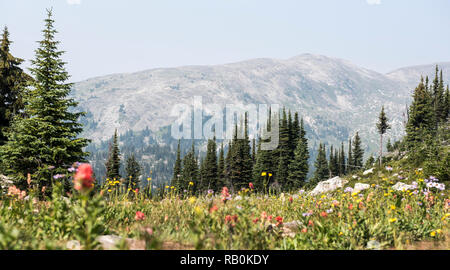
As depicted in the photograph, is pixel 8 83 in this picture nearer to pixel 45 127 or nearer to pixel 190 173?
pixel 45 127

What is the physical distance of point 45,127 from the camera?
72.5ft

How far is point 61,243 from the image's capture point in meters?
3.57

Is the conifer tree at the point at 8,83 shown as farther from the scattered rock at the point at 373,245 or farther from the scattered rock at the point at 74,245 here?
the scattered rock at the point at 373,245

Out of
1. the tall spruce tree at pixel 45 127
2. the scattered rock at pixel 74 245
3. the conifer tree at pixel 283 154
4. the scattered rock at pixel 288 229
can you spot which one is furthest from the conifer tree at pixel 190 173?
the scattered rock at pixel 74 245

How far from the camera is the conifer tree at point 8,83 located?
2997cm

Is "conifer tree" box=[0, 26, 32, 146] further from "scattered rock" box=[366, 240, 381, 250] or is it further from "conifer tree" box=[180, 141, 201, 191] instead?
"conifer tree" box=[180, 141, 201, 191]

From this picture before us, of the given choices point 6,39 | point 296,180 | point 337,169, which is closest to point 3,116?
point 6,39

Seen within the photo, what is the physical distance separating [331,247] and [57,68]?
25837mm

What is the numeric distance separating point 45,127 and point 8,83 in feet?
43.9

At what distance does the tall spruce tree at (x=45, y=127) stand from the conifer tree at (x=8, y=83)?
802 centimetres

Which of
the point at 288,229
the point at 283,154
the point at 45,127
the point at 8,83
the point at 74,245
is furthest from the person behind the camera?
the point at 283,154

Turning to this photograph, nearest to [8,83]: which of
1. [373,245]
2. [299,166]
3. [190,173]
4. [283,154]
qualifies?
[373,245]

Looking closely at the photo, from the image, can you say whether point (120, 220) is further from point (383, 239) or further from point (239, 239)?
point (383, 239)

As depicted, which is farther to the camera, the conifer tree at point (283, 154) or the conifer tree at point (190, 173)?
the conifer tree at point (190, 173)
